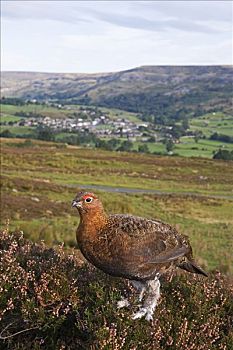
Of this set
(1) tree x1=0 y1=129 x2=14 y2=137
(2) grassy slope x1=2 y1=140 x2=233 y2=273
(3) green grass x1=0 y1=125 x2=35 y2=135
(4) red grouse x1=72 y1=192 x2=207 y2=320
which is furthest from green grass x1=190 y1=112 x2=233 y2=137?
(1) tree x1=0 y1=129 x2=14 y2=137

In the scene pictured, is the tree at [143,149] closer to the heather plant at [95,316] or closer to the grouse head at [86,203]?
the heather plant at [95,316]

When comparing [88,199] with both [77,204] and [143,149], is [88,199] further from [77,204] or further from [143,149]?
[143,149]

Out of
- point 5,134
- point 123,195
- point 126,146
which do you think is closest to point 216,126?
point 126,146

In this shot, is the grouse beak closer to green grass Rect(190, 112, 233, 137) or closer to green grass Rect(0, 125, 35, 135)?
green grass Rect(190, 112, 233, 137)

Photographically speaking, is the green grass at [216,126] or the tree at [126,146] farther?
the tree at [126,146]

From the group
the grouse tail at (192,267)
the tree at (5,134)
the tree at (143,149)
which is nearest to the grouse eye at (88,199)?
the grouse tail at (192,267)

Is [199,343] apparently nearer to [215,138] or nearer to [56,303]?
[56,303]
